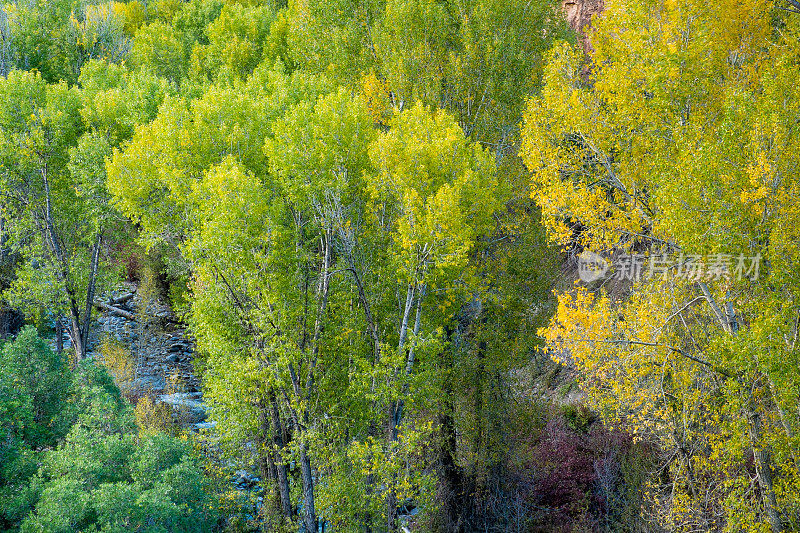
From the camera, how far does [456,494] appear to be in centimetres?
1695

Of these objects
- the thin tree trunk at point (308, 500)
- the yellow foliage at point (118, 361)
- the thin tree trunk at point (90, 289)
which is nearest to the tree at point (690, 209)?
the thin tree trunk at point (308, 500)

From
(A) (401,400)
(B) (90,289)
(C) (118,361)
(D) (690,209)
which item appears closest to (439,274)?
(A) (401,400)

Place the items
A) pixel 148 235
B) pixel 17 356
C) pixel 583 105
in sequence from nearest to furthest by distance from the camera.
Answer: pixel 583 105 < pixel 17 356 < pixel 148 235

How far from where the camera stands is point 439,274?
12945 millimetres

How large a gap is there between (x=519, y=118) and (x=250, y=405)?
36.0ft

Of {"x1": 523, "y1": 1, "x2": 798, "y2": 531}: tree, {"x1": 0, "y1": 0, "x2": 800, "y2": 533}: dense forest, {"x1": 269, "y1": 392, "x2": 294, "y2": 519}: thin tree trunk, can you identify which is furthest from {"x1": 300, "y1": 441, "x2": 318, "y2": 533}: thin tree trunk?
{"x1": 523, "y1": 1, "x2": 798, "y2": 531}: tree

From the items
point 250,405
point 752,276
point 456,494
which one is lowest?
point 456,494

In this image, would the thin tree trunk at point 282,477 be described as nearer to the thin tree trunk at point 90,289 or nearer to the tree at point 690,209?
→ the tree at point 690,209

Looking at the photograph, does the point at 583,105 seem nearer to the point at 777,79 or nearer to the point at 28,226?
the point at 777,79

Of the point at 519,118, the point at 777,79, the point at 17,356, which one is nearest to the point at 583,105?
the point at 777,79

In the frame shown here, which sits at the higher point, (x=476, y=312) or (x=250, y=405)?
(x=476, y=312)

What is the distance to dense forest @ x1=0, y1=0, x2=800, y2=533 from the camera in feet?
32.6

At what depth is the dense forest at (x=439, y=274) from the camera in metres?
9.95

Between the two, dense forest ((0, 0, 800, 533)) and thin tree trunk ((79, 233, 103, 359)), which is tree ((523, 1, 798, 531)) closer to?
dense forest ((0, 0, 800, 533))
